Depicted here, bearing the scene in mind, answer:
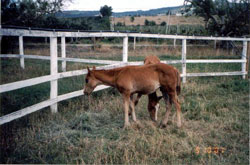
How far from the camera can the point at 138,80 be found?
5262mm

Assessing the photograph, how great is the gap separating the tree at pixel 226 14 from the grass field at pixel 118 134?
58.1 ft

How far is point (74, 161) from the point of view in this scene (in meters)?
3.75

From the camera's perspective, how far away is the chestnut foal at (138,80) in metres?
5.25

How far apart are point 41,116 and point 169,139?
8.97ft

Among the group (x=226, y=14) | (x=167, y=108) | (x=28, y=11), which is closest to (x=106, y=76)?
(x=167, y=108)

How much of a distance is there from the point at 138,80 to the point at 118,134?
1.18 meters

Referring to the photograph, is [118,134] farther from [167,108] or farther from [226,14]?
[226,14]

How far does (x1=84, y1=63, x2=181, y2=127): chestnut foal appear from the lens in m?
5.25

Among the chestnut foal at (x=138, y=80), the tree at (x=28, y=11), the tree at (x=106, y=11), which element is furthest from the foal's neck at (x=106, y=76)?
the tree at (x=106, y=11)

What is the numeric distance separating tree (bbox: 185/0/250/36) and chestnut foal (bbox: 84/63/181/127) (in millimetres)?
19402

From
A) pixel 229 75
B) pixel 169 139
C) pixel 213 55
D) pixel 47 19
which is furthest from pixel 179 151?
pixel 47 19

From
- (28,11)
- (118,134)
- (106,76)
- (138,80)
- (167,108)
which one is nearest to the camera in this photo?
(118,134)

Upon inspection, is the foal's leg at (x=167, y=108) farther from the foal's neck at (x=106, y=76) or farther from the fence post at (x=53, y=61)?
the fence post at (x=53, y=61)

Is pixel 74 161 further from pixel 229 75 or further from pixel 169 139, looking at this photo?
pixel 229 75
